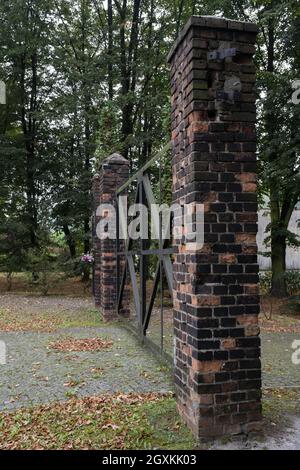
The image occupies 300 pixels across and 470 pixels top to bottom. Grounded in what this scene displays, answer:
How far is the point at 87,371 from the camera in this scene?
5.82m

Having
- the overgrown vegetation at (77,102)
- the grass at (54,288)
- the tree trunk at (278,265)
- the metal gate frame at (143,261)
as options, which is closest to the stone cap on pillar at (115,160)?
the metal gate frame at (143,261)

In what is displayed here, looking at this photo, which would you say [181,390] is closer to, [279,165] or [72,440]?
[72,440]

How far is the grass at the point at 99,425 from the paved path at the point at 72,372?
37 centimetres

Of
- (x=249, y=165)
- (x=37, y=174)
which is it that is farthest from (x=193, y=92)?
(x=37, y=174)

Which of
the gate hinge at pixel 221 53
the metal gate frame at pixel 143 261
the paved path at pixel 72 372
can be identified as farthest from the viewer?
the metal gate frame at pixel 143 261

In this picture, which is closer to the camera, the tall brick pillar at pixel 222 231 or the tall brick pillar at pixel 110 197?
the tall brick pillar at pixel 222 231

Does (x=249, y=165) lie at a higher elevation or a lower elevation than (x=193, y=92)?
lower

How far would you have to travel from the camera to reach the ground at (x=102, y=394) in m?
3.71

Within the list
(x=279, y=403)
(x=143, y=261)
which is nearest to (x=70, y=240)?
(x=143, y=261)

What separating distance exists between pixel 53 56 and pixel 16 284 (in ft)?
29.7

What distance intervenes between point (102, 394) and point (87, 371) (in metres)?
0.99

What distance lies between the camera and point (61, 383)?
5.31m

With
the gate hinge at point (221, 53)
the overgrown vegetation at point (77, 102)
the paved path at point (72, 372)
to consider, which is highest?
the overgrown vegetation at point (77, 102)

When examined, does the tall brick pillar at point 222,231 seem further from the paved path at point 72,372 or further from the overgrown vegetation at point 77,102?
the overgrown vegetation at point 77,102
